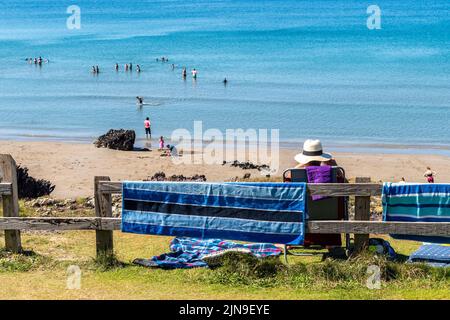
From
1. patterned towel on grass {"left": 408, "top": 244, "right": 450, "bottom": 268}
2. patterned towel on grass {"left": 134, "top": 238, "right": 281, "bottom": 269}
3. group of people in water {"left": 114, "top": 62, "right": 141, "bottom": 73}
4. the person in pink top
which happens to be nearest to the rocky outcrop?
patterned towel on grass {"left": 134, "top": 238, "right": 281, "bottom": 269}

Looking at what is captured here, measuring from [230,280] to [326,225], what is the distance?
4.53ft

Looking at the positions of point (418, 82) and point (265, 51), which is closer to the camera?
point (418, 82)

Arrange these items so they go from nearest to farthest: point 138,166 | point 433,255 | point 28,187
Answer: point 433,255, point 28,187, point 138,166

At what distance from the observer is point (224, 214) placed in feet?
31.6

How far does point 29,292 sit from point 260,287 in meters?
2.60

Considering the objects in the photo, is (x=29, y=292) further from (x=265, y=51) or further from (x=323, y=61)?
(x=265, y=51)

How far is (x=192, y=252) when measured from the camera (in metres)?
10.3

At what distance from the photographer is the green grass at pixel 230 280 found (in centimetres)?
848

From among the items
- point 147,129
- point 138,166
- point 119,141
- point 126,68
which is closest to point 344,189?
point 138,166

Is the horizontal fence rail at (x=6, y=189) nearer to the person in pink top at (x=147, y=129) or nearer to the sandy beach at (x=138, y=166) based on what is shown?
the sandy beach at (x=138, y=166)

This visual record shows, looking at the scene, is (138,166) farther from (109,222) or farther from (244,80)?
(244,80)

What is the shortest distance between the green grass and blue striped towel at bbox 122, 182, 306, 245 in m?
0.46

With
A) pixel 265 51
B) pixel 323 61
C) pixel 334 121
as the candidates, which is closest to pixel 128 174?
pixel 334 121
